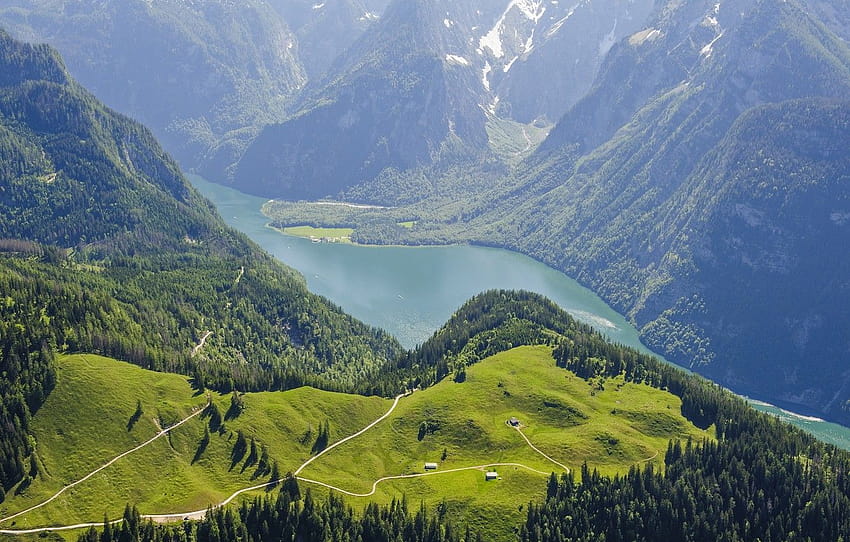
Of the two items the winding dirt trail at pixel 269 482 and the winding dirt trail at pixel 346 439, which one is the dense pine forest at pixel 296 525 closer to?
the winding dirt trail at pixel 269 482

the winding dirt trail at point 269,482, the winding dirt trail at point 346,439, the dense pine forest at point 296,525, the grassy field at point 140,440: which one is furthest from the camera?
the winding dirt trail at point 346,439

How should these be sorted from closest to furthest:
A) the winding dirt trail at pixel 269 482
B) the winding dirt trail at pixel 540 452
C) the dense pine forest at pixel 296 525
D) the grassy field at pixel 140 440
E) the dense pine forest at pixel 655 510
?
the dense pine forest at pixel 296 525 < the winding dirt trail at pixel 269 482 < the dense pine forest at pixel 655 510 < the grassy field at pixel 140 440 < the winding dirt trail at pixel 540 452

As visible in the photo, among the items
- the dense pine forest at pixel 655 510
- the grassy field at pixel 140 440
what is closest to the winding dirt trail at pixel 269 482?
the grassy field at pixel 140 440

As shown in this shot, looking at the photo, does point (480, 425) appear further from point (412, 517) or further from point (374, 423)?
point (412, 517)

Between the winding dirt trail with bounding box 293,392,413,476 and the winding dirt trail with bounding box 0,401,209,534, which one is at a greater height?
the winding dirt trail with bounding box 293,392,413,476

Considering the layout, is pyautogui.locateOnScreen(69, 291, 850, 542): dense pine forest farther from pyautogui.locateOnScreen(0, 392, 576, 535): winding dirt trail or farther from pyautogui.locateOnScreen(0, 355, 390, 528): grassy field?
pyautogui.locateOnScreen(0, 355, 390, 528): grassy field

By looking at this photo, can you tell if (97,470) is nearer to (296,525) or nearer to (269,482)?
(269,482)

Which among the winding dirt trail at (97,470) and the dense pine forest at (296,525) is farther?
the winding dirt trail at (97,470)

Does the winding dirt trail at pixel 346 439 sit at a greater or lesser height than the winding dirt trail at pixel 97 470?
greater

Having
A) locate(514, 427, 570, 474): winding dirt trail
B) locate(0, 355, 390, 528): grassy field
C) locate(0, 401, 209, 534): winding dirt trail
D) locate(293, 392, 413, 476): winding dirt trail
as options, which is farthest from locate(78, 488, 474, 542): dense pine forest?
locate(514, 427, 570, 474): winding dirt trail

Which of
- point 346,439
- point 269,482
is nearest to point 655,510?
point 346,439
